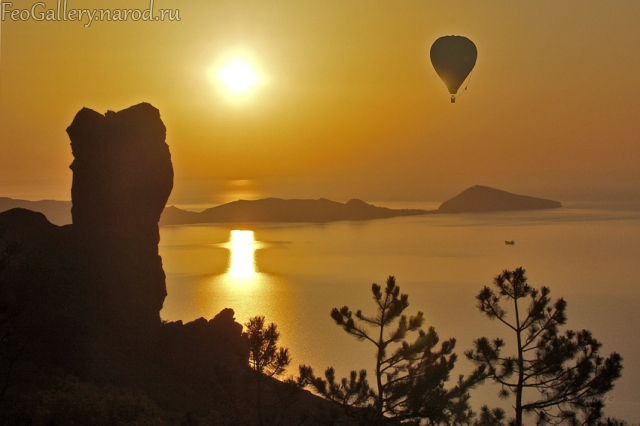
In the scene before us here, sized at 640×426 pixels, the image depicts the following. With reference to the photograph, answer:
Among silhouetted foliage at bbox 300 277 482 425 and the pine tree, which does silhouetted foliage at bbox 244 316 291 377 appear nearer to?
the pine tree

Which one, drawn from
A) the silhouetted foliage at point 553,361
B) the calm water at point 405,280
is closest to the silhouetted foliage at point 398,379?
the silhouetted foliage at point 553,361

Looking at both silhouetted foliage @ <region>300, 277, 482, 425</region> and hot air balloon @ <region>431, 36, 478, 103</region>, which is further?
hot air balloon @ <region>431, 36, 478, 103</region>

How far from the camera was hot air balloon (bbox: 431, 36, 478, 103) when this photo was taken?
4084 cm

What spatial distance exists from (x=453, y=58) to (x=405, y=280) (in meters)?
53.3

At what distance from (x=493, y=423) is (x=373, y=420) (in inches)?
143

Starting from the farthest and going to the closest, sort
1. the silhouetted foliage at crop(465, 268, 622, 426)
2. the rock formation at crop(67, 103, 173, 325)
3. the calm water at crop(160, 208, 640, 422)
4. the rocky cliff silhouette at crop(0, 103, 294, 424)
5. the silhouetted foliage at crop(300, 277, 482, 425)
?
the calm water at crop(160, 208, 640, 422) → the rock formation at crop(67, 103, 173, 325) → the rocky cliff silhouette at crop(0, 103, 294, 424) → the silhouetted foliage at crop(300, 277, 482, 425) → the silhouetted foliage at crop(465, 268, 622, 426)

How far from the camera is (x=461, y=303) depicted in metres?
70.4

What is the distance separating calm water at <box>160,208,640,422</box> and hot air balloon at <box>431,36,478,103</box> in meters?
18.1

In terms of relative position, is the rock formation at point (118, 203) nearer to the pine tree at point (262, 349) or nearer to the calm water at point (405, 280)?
the pine tree at point (262, 349)

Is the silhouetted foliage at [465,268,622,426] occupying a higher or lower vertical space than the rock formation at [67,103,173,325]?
lower

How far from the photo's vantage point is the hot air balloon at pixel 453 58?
134 ft

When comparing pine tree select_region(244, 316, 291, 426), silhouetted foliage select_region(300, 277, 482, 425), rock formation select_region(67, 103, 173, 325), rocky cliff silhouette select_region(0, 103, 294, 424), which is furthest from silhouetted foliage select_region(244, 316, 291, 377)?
rock formation select_region(67, 103, 173, 325)

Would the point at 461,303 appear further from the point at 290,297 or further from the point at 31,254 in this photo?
the point at 31,254

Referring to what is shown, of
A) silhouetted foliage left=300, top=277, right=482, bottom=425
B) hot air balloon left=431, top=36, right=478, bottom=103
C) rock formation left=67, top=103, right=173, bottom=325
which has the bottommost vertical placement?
silhouetted foliage left=300, top=277, right=482, bottom=425
